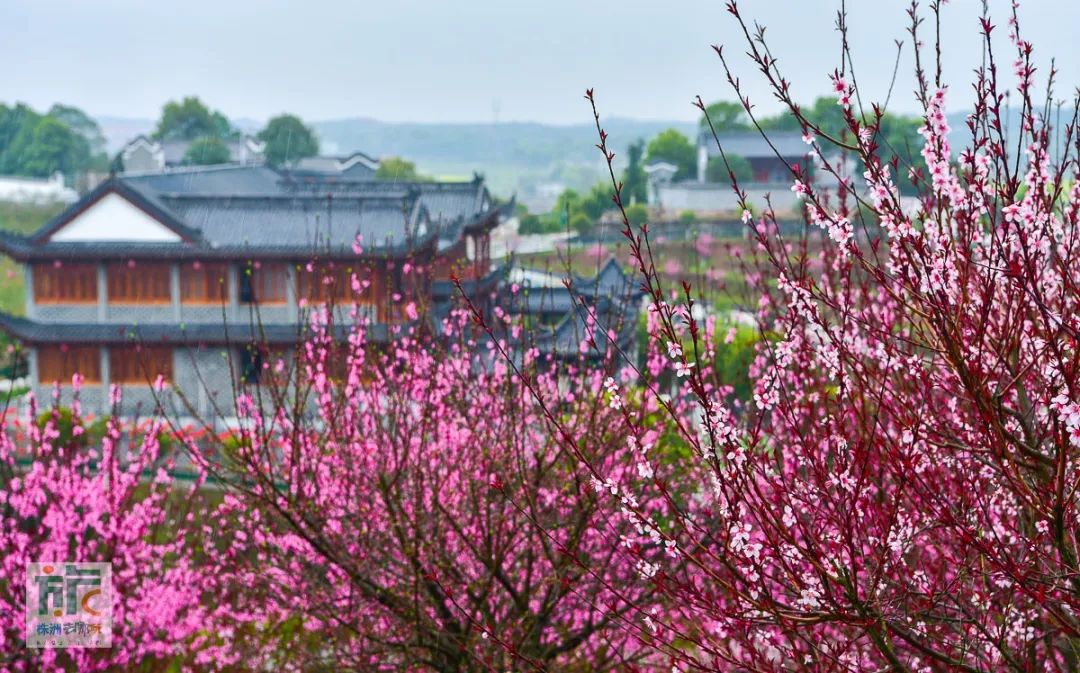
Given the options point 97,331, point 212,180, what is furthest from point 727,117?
point 97,331

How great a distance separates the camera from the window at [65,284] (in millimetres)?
23891

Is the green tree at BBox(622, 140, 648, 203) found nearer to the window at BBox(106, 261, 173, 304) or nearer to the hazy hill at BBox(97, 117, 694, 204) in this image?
the window at BBox(106, 261, 173, 304)

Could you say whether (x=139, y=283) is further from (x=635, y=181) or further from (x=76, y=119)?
(x=76, y=119)

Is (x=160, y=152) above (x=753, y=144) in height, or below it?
below

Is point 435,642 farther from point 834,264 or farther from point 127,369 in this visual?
point 127,369

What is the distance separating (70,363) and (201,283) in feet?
11.5

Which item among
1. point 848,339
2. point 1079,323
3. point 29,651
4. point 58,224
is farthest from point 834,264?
point 58,224

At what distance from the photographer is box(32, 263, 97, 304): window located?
23891mm

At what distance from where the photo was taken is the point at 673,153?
57.2 metres

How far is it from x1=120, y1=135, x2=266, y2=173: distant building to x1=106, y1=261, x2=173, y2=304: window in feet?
109

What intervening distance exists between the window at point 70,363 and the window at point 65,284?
Answer: 1057 millimetres

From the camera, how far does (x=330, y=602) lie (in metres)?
7.42

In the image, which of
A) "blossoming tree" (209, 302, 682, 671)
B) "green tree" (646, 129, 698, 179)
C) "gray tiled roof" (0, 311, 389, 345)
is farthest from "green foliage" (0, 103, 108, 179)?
"blossoming tree" (209, 302, 682, 671)

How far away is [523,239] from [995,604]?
Result: 4595 centimetres
